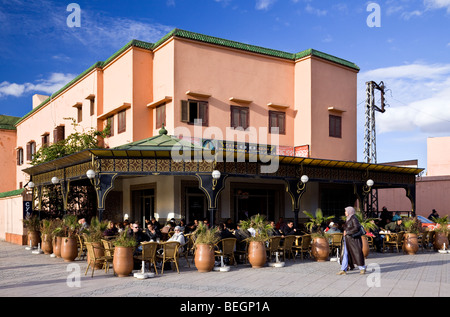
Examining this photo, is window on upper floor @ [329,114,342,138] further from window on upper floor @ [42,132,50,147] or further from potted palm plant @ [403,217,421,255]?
window on upper floor @ [42,132,50,147]

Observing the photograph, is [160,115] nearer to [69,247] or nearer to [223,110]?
[223,110]

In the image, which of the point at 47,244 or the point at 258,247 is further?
the point at 47,244

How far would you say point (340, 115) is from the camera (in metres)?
25.2

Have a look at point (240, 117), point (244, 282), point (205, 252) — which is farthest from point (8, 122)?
point (244, 282)

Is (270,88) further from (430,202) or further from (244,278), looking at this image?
(430,202)

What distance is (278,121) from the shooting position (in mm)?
23484

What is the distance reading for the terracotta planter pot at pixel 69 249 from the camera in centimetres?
1446

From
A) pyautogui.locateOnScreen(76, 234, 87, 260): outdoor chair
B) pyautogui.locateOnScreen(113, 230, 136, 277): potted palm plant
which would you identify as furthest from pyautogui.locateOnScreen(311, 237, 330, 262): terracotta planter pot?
pyautogui.locateOnScreen(76, 234, 87, 260): outdoor chair

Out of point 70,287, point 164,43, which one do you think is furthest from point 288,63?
point 70,287

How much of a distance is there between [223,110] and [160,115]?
2.96 m

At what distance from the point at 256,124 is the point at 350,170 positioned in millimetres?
5012

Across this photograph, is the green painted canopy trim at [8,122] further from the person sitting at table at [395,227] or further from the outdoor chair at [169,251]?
the person sitting at table at [395,227]

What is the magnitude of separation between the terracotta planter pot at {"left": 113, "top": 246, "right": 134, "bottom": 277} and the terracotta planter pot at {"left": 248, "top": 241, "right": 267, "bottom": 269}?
11.3ft

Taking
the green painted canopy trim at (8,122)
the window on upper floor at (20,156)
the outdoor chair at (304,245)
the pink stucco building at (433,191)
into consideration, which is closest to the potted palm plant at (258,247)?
the outdoor chair at (304,245)
